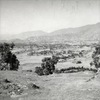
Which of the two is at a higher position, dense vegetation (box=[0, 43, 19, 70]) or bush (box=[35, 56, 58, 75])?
dense vegetation (box=[0, 43, 19, 70])

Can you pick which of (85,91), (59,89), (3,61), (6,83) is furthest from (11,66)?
(85,91)

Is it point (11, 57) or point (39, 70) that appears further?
point (39, 70)

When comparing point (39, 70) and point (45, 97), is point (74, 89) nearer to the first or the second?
point (45, 97)

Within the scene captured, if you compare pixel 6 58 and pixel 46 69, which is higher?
pixel 6 58

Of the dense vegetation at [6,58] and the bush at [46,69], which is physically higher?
the dense vegetation at [6,58]

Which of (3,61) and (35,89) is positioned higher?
(3,61)

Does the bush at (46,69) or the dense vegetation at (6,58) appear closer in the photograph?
the dense vegetation at (6,58)

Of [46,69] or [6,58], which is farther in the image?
[46,69]

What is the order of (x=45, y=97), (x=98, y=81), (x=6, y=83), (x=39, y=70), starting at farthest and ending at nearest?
1. (x=39, y=70)
2. (x=98, y=81)
3. (x=6, y=83)
4. (x=45, y=97)

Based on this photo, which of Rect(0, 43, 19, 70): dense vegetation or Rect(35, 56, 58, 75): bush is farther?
Rect(35, 56, 58, 75): bush

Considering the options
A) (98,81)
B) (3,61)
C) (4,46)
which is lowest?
(98,81)

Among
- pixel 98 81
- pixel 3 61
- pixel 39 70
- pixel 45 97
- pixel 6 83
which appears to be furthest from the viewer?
pixel 39 70
